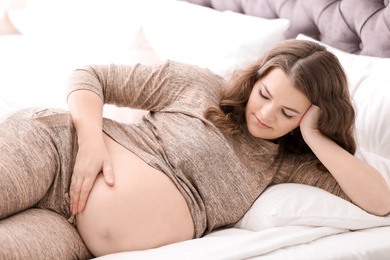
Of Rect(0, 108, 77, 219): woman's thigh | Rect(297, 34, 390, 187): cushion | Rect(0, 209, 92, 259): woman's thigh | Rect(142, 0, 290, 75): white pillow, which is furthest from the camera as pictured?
Rect(142, 0, 290, 75): white pillow

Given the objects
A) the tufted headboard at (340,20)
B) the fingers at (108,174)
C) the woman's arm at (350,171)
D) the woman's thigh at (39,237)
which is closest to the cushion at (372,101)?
the tufted headboard at (340,20)

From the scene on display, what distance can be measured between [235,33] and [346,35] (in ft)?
1.37

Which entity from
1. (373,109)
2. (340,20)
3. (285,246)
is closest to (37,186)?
(285,246)

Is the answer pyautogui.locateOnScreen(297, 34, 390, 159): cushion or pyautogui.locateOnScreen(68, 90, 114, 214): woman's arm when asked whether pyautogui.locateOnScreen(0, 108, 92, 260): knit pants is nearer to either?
pyautogui.locateOnScreen(68, 90, 114, 214): woman's arm

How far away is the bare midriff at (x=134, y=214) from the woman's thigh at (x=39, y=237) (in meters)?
0.04

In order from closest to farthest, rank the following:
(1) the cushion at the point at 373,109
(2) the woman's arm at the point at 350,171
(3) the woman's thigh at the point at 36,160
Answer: (3) the woman's thigh at the point at 36,160, (2) the woman's arm at the point at 350,171, (1) the cushion at the point at 373,109

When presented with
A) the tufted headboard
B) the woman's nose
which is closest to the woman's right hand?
the woman's nose

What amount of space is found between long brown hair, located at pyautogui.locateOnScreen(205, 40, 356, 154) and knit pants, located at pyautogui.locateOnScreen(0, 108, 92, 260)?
15.9 inches

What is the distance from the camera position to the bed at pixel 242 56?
4.34 ft

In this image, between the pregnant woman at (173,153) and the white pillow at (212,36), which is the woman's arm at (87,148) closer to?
the pregnant woman at (173,153)

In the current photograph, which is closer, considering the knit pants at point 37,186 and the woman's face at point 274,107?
the knit pants at point 37,186

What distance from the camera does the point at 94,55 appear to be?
2.37 m

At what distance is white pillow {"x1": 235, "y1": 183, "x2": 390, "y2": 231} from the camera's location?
1.39 m

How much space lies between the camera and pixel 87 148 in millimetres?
1452
